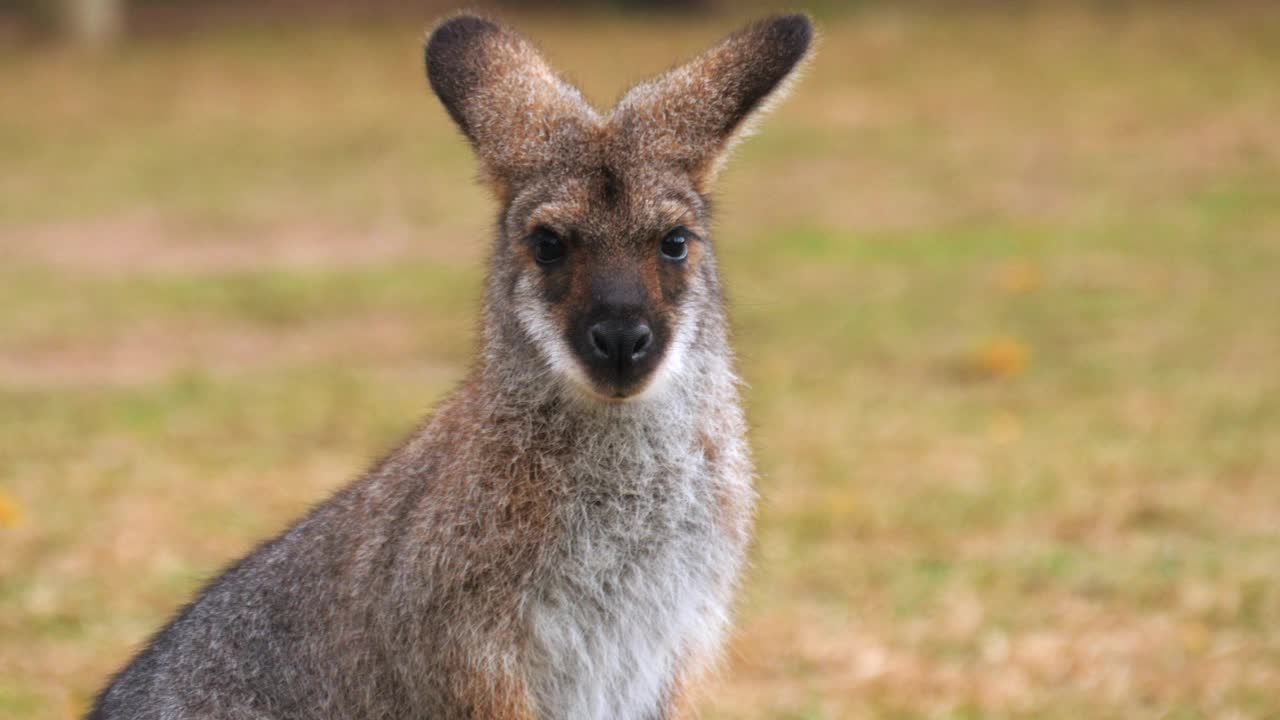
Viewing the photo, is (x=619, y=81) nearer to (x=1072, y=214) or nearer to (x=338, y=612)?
(x=1072, y=214)

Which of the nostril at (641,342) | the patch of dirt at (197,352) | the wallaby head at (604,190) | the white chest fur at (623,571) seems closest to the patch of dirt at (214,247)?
the patch of dirt at (197,352)

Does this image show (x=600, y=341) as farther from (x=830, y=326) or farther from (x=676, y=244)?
(x=830, y=326)

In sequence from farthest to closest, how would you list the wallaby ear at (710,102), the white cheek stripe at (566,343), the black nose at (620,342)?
the wallaby ear at (710,102) → the white cheek stripe at (566,343) → the black nose at (620,342)

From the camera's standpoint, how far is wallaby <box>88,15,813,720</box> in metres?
4.29

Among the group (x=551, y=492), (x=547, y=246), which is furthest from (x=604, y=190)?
(x=551, y=492)

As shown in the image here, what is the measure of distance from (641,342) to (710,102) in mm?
717

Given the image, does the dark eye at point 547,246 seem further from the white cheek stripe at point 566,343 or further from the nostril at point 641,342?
the nostril at point 641,342

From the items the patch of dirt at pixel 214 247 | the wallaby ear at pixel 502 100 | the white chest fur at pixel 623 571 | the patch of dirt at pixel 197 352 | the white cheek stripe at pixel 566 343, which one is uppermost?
the wallaby ear at pixel 502 100

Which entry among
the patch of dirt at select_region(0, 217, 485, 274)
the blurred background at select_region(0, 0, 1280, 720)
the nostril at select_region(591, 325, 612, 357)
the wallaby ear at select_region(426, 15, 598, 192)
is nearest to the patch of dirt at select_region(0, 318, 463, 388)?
the blurred background at select_region(0, 0, 1280, 720)

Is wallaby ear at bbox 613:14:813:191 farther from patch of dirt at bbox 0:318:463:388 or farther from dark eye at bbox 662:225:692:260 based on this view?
patch of dirt at bbox 0:318:463:388

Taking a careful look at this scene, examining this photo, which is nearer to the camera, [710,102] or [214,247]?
[710,102]

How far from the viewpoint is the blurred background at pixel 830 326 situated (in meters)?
7.05

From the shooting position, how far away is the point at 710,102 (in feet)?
14.9

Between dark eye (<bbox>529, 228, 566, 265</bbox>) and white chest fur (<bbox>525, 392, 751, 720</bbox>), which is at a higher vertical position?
dark eye (<bbox>529, 228, 566, 265</bbox>)
